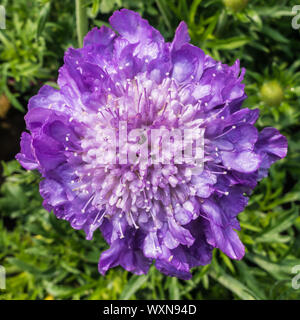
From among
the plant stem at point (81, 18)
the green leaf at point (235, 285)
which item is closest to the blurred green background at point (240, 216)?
the green leaf at point (235, 285)

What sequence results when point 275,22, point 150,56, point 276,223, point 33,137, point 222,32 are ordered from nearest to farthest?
point 33,137 < point 150,56 < point 276,223 < point 222,32 < point 275,22

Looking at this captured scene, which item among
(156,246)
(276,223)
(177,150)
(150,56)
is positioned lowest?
(276,223)

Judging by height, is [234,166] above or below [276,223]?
above

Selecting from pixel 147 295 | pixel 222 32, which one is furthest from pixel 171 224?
pixel 222 32

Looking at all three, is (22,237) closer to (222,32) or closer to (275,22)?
(222,32)

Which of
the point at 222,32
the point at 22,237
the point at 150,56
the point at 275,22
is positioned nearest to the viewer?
the point at 150,56

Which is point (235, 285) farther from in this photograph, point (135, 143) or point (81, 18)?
point (81, 18)
